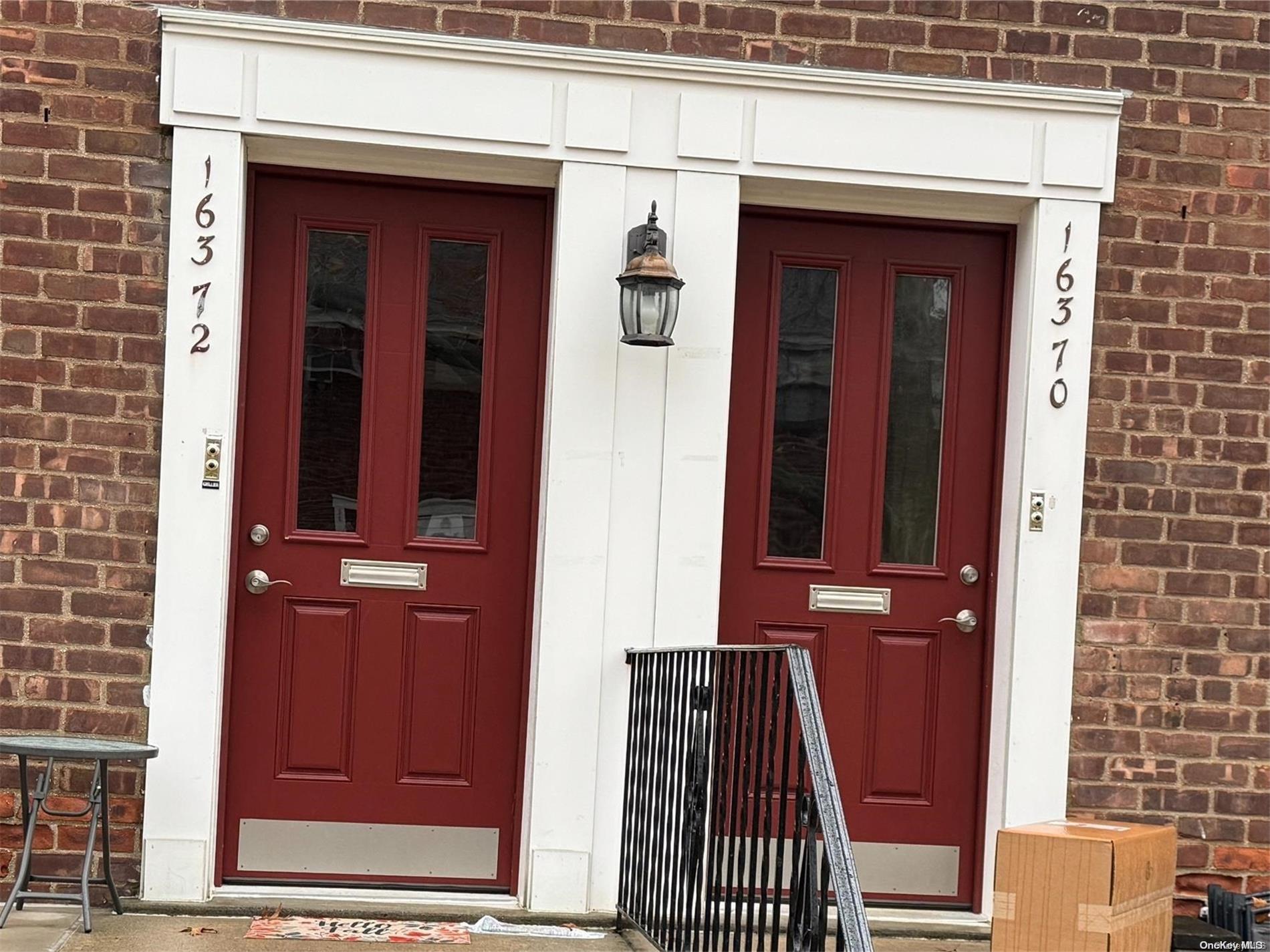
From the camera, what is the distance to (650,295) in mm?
4727

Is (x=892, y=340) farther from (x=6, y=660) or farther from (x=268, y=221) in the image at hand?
(x=6, y=660)

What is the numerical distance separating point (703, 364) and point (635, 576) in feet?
2.52

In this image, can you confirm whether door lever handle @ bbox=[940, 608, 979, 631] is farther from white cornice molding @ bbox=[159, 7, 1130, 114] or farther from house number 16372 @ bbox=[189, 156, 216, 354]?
house number 16372 @ bbox=[189, 156, 216, 354]

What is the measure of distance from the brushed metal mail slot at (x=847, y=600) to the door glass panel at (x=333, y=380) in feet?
5.50

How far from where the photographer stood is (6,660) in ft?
15.6

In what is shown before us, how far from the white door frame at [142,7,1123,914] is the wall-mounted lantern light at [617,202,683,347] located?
0.18 m

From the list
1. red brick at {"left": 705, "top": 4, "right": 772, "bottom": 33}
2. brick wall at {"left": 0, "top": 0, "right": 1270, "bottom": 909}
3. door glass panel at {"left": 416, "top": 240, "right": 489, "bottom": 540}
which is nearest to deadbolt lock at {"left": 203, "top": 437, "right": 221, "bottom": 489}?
brick wall at {"left": 0, "top": 0, "right": 1270, "bottom": 909}

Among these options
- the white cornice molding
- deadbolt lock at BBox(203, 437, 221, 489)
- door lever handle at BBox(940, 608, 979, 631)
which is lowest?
door lever handle at BBox(940, 608, 979, 631)

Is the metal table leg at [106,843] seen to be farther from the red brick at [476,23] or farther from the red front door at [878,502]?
the red brick at [476,23]

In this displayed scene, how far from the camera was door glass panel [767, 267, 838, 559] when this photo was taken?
17.4ft

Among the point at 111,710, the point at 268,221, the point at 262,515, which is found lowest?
the point at 111,710

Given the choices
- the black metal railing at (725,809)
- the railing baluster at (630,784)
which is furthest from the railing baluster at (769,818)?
the railing baluster at (630,784)

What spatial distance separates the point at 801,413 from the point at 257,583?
2.03 metres

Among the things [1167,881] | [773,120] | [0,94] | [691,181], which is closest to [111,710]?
[0,94]
